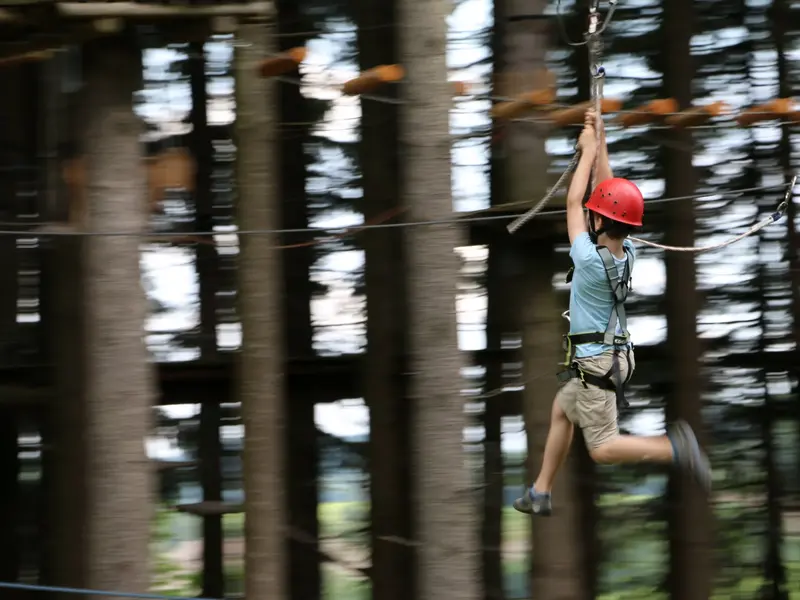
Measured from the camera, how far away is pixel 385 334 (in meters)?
7.31

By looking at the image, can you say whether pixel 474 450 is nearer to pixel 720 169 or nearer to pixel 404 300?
pixel 404 300

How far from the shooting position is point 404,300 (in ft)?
25.2

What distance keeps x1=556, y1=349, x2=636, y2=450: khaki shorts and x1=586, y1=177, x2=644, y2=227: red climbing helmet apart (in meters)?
0.67

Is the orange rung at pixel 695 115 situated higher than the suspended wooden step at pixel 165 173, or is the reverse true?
the orange rung at pixel 695 115

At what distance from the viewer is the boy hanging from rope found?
486cm

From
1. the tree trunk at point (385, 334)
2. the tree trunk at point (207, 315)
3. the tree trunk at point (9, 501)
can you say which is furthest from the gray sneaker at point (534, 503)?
the tree trunk at point (9, 501)

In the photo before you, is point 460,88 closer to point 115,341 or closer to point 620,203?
point 620,203

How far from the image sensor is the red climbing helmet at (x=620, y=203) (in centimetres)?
479

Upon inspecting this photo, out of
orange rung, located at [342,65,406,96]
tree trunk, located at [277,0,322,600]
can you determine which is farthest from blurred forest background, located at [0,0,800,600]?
orange rung, located at [342,65,406,96]

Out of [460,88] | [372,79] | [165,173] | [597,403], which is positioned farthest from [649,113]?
[165,173]

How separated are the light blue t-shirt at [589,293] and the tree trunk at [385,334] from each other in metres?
2.44

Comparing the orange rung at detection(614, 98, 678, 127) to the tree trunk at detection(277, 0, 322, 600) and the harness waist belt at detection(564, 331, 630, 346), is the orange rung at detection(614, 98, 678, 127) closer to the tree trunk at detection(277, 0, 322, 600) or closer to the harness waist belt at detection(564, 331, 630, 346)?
the harness waist belt at detection(564, 331, 630, 346)

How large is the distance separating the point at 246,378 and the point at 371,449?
2.21 metres

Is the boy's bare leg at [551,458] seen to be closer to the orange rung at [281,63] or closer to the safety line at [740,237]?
the safety line at [740,237]
